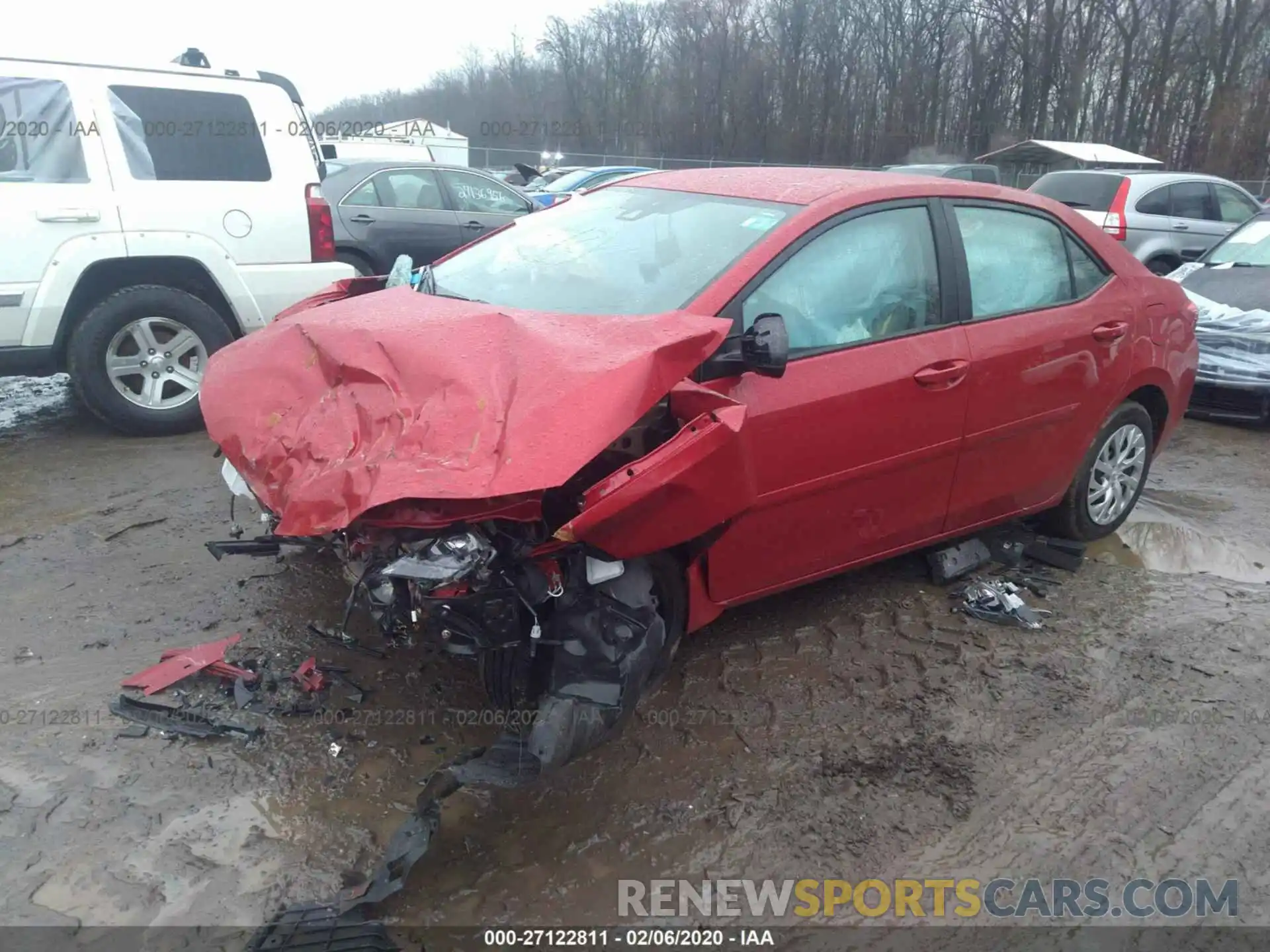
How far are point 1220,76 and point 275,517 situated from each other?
127 ft

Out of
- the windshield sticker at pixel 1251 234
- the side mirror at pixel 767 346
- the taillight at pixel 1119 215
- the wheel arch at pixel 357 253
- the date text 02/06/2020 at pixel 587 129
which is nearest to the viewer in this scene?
the side mirror at pixel 767 346

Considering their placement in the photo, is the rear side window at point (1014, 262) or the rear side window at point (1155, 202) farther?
the rear side window at point (1155, 202)

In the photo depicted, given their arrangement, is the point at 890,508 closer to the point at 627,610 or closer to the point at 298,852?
the point at 627,610

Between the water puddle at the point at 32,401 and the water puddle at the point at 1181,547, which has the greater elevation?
the water puddle at the point at 32,401

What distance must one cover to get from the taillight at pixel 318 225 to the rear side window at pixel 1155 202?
388 inches

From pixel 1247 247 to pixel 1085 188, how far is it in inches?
166

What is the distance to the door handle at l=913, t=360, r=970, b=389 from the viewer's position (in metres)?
3.46

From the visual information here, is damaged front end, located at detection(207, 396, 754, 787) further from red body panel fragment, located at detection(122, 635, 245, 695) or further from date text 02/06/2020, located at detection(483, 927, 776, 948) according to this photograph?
red body panel fragment, located at detection(122, 635, 245, 695)

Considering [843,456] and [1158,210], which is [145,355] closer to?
[843,456]

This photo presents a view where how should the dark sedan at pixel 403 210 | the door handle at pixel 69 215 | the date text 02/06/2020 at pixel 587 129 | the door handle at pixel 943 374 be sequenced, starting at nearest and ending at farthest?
the door handle at pixel 943 374, the door handle at pixel 69 215, the dark sedan at pixel 403 210, the date text 02/06/2020 at pixel 587 129

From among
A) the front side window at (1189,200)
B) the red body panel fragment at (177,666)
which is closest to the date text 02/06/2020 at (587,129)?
the front side window at (1189,200)

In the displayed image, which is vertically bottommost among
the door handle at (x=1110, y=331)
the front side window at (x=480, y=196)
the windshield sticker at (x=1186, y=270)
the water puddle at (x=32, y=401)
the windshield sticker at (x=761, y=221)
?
the water puddle at (x=32, y=401)

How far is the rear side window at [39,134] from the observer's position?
16.8 feet

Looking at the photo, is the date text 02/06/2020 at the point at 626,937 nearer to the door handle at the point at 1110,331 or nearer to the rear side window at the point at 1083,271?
the door handle at the point at 1110,331
